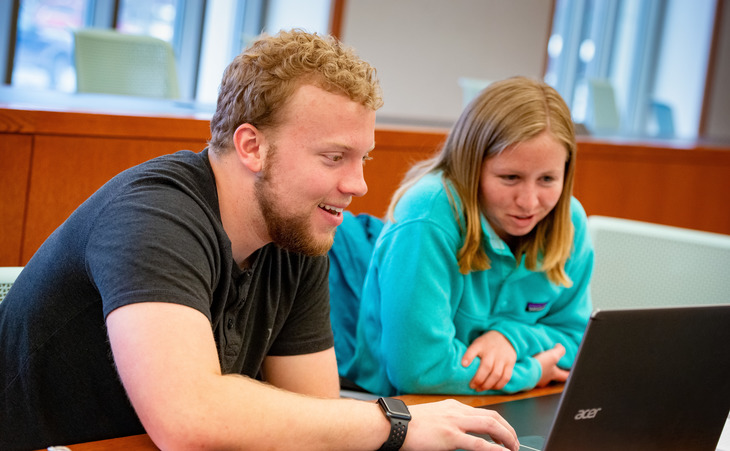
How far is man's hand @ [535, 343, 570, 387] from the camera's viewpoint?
1734mm

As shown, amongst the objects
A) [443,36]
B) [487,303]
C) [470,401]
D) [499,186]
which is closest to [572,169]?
[499,186]

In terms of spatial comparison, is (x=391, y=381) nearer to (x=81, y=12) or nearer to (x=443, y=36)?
(x=81, y=12)

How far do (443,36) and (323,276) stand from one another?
5.30 meters

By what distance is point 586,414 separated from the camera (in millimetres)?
1083

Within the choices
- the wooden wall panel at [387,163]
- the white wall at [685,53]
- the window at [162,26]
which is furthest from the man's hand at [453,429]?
the white wall at [685,53]

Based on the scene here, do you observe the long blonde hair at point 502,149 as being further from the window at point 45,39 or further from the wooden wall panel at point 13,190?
the window at point 45,39

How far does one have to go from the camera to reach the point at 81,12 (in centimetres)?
488

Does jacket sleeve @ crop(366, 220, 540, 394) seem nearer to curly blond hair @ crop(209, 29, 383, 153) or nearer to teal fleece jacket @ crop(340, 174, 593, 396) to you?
teal fleece jacket @ crop(340, 174, 593, 396)

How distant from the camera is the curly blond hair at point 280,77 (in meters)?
1.21

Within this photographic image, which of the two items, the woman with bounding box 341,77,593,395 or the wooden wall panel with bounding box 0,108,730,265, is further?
the wooden wall panel with bounding box 0,108,730,265

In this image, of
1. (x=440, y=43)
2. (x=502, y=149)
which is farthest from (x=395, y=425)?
(x=440, y=43)

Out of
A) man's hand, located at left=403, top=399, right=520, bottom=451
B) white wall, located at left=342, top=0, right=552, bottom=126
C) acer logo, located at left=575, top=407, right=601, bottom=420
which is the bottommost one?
man's hand, located at left=403, top=399, right=520, bottom=451

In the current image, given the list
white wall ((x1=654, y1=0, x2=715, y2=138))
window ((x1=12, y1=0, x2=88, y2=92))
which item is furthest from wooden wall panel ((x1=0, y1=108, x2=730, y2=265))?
white wall ((x1=654, y1=0, x2=715, y2=138))

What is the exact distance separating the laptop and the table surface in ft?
1.05
